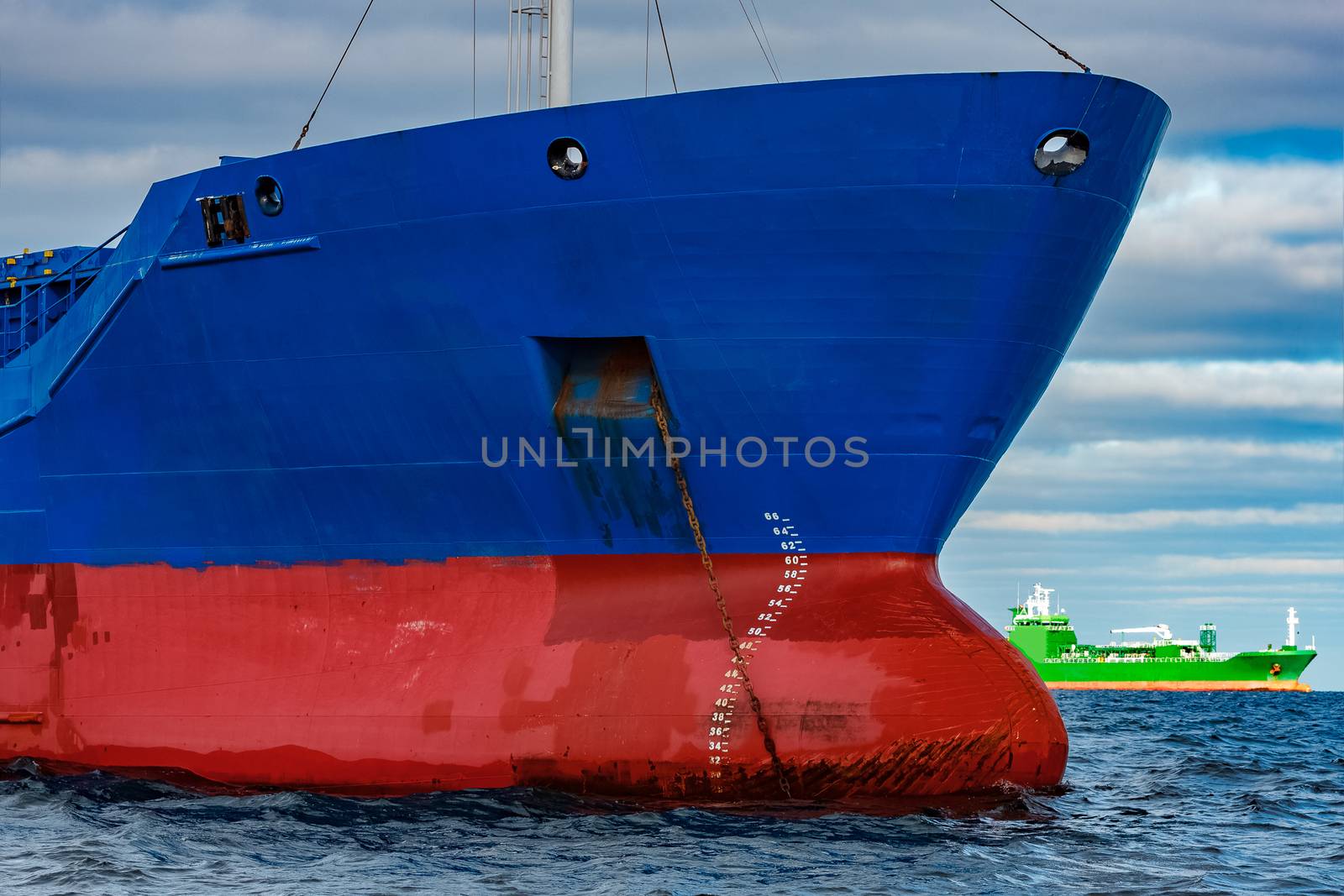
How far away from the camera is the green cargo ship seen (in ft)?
209

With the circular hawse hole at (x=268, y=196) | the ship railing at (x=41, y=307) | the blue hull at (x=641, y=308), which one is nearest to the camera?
the blue hull at (x=641, y=308)

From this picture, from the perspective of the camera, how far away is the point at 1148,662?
64125mm

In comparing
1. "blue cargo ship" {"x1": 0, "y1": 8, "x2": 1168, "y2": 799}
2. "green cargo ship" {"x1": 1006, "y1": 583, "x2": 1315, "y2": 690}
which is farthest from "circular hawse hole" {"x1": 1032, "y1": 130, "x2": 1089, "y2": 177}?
"green cargo ship" {"x1": 1006, "y1": 583, "x2": 1315, "y2": 690}

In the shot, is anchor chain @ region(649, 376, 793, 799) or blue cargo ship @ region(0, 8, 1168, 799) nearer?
blue cargo ship @ region(0, 8, 1168, 799)

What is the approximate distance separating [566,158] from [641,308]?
4.06ft

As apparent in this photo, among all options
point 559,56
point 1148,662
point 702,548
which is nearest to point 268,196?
point 559,56

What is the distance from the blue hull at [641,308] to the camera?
10.5 metres

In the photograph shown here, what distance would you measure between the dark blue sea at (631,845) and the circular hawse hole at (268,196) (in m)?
4.74

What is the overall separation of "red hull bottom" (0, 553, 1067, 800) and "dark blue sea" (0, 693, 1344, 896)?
311 mm

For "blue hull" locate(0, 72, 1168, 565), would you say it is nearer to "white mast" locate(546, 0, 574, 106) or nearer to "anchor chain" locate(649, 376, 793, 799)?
"anchor chain" locate(649, 376, 793, 799)

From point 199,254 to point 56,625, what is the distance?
401cm

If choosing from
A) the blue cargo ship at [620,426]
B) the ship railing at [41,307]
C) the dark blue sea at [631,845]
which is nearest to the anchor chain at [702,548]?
the blue cargo ship at [620,426]

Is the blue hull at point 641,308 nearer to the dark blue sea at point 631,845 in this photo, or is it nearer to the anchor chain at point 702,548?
the anchor chain at point 702,548

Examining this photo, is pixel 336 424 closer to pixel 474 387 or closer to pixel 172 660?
pixel 474 387
